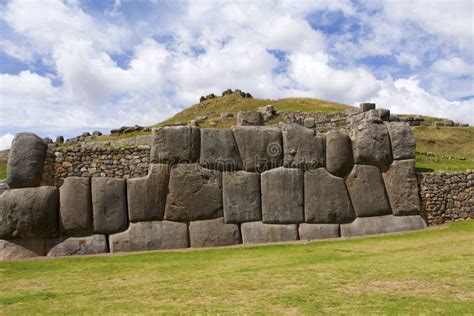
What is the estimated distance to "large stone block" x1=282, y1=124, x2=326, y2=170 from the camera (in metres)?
15.6

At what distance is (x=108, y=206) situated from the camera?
1440cm

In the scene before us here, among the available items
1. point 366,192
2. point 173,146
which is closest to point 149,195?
point 173,146

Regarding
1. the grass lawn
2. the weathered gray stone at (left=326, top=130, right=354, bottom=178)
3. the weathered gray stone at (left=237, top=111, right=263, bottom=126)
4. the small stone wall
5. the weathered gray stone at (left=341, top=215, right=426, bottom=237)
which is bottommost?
the grass lawn

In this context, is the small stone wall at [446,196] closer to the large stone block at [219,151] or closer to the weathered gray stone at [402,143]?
the weathered gray stone at [402,143]

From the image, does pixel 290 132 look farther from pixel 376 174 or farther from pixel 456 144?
pixel 456 144

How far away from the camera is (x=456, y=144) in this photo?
106ft

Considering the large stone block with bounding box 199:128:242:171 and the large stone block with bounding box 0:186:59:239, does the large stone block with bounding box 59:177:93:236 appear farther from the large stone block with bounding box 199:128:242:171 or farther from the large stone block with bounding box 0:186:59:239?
the large stone block with bounding box 199:128:242:171

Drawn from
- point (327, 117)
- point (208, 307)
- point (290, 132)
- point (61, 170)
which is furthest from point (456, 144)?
point (208, 307)

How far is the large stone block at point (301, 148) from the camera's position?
1562cm

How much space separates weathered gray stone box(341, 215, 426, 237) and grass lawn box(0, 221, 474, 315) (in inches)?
85.8

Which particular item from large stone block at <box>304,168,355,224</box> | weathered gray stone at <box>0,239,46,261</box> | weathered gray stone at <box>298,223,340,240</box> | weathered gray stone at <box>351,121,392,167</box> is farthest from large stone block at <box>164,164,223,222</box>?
weathered gray stone at <box>351,121,392,167</box>

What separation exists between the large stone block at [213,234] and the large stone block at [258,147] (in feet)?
6.97

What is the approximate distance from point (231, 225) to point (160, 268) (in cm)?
452

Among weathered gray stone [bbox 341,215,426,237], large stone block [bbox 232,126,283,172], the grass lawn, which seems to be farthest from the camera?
weathered gray stone [bbox 341,215,426,237]
